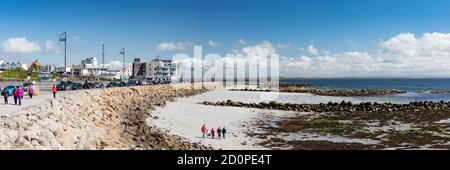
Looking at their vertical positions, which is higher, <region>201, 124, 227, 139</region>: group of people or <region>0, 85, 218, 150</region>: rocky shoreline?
<region>0, 85, 218, 150</region>: rocky shoreline

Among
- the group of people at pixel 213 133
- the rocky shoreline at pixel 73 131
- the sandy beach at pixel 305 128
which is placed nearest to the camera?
the rocky shoreline at pixel 73 131

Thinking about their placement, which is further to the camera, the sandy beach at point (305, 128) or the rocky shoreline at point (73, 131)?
the sandy beach at point (305, 128)

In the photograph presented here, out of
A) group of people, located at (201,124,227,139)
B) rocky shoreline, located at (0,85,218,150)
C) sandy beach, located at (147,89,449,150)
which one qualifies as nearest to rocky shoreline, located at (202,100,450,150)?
sandy beach, located at (147,89,449,150)

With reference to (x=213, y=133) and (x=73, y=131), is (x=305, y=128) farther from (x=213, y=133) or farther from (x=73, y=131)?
(x=73, y=131)

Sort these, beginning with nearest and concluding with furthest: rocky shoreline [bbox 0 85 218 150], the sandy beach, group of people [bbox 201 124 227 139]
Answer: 1. rocky shoreline [bbox 0 85 218 150]
2. the sandy beach
3. group of people [bbox 201 124 227 139]

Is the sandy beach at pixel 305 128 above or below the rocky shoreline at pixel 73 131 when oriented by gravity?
below

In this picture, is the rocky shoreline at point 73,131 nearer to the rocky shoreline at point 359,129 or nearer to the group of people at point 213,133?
the group of people at point 213,133

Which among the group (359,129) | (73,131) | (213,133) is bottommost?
(359,129)

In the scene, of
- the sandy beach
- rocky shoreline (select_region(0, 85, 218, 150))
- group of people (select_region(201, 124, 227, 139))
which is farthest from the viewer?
group of people (select_region(201, 124, 227, 139))

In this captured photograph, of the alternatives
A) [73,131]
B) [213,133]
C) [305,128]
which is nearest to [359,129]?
[305,128]

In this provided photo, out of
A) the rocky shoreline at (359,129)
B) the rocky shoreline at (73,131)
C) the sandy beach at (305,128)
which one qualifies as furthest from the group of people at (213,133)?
the rocky shoreline at (73,131)

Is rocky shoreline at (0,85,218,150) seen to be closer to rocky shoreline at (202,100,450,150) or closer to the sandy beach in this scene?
the sandy beach

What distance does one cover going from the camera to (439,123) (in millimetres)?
36594

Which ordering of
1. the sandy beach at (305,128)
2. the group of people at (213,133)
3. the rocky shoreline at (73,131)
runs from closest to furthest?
the rocky shoreline at (73,131)
the sandy beach at (305,128)
the group of people at (213,133)
